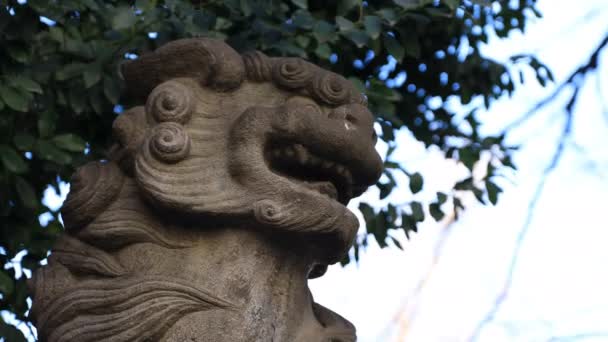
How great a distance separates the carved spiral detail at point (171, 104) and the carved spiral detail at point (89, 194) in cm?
20

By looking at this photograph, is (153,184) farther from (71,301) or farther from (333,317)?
(333,317)

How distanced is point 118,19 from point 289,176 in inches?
41.9

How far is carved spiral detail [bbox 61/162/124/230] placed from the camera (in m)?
3.07

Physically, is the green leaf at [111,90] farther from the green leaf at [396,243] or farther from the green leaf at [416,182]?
the green leaf at [396,243]

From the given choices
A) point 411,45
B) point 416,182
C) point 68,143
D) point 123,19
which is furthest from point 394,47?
point 68,143

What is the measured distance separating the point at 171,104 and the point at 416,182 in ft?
5.08

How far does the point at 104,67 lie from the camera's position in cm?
417

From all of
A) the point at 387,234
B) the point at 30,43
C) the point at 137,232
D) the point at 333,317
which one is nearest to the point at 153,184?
the point at 137,232

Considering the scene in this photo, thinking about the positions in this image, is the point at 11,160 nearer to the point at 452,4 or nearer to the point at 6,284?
the point at 6,284

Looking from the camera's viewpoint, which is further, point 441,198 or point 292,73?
point 441,198

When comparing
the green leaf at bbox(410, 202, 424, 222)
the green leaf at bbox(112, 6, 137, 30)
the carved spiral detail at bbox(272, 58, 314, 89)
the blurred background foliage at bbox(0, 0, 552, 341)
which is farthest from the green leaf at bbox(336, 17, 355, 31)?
the green leaf at bbox(410, 202, 424, 222)

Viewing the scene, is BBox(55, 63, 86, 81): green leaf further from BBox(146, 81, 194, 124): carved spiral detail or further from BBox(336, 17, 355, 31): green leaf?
BBox(146, 81, 194, 124): carved spiral detail

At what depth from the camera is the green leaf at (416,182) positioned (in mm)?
4430

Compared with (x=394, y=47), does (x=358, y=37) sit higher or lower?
higher
